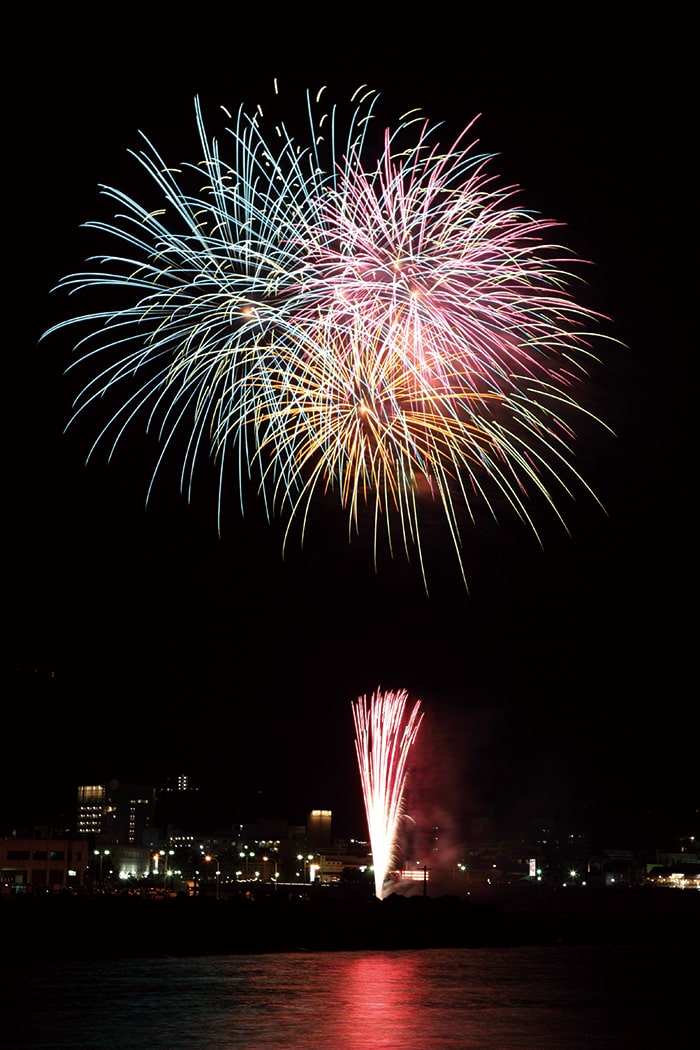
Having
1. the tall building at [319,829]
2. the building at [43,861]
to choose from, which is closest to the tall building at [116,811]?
the tall building at [319,829]

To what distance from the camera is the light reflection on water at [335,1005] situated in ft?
48.3

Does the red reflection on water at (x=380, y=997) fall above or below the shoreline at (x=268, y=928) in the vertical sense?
below

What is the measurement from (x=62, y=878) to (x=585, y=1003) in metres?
66.7

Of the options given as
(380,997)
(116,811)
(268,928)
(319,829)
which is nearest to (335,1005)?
(380,997)

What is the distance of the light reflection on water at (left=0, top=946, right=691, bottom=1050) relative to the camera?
14734 mm

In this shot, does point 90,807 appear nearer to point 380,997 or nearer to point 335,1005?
point 380,997

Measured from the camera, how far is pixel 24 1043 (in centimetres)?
1375

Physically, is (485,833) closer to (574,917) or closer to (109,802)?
(109,802)

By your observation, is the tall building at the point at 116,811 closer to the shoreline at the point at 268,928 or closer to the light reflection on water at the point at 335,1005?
the shoreline at the point at 268,928

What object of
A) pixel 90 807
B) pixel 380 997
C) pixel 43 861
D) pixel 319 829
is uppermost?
pixel 90 807

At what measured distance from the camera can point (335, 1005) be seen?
18250 mm

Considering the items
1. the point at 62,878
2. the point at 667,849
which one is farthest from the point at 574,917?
the point at 667,849

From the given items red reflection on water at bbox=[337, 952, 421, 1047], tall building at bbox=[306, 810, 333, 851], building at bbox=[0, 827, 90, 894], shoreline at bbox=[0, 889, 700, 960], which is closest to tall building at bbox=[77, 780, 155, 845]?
tall building at bbox=[306, 810, 333, 851]

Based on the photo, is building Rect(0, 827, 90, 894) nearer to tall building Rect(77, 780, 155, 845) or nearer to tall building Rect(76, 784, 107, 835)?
tall building Rect(77, 780, 155, 845)
